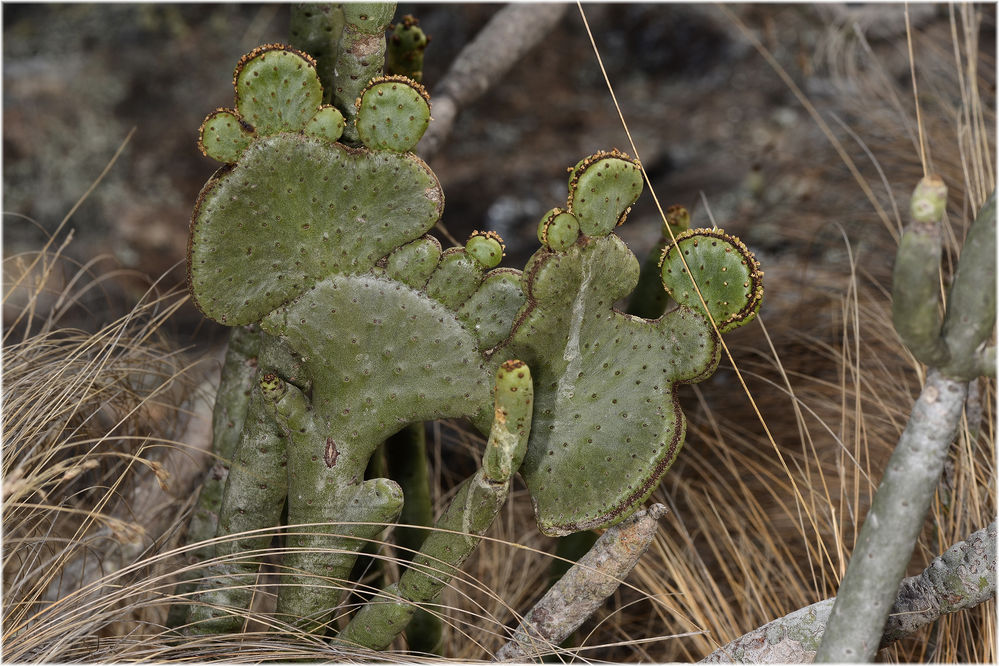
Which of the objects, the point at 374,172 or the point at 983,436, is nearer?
the point at 374,172

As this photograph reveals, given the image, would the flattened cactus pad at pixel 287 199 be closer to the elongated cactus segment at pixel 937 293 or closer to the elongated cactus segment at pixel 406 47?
the elongated cactus segment at pixel 406 47

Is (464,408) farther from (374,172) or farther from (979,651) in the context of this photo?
(979,651)

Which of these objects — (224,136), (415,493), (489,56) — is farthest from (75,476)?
(489,56)

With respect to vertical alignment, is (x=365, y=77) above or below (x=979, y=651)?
above

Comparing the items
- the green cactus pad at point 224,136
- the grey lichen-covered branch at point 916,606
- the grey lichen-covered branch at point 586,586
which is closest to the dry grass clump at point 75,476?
the green cactus pad at point 224,136

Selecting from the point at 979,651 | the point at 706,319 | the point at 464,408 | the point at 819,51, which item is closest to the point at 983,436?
the point at 979,651

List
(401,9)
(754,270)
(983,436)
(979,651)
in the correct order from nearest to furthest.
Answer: (754,270), (979,651), (983,436), (401,9)

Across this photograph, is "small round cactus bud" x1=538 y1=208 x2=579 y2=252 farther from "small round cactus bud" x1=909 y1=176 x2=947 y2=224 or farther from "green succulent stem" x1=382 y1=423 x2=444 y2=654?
"green succulent stem" x1=382 y1=423 x2=444 y2=654
